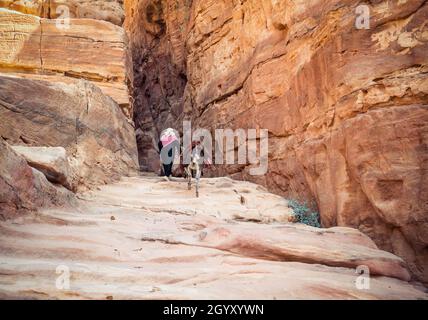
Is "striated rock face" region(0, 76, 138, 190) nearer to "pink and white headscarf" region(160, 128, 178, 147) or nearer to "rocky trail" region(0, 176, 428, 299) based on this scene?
"pink and white headscarf" region(160, 128, 178, 147)

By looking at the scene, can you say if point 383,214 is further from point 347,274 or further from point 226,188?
point 226,188

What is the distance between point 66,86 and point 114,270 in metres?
6.89

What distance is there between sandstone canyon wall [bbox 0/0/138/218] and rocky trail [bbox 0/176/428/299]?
62 centimetres

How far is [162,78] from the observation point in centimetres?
2294

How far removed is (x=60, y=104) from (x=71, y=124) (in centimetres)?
57

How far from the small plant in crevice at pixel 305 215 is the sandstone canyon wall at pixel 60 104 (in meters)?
4.56

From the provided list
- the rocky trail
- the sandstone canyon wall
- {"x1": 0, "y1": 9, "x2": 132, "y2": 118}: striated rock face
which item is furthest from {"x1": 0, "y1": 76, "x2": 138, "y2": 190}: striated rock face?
{"x1": 0, "y1": 9, "x2": 132, "y2": 118}: striated rock face

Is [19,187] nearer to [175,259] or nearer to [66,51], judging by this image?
[175,259]

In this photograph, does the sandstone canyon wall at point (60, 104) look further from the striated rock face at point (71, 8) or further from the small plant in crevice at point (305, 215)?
the small plant in crevice at point (305, 215)

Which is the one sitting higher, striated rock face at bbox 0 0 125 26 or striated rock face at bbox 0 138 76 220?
striated rock face at bbox 0 0 125 26

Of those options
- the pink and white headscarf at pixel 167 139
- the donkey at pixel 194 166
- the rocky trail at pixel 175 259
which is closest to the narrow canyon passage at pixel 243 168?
the rocky trail at pixel 175 259

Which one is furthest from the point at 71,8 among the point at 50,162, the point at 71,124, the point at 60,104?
the point at 50,162

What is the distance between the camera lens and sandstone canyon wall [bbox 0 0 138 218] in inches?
228
